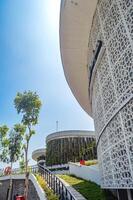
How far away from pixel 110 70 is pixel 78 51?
3.59 meters

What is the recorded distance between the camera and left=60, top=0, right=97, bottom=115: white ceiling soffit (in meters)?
6.98

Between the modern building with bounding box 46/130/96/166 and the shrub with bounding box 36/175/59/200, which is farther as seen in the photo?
the modern building with bounding box 46/130/96/166

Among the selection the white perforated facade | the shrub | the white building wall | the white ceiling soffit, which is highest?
the white ceiling soffit

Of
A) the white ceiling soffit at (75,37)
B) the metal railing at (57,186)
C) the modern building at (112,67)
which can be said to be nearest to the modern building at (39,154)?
the metal railing at (57,186)

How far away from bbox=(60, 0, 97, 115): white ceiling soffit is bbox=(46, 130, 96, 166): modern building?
12.0 m

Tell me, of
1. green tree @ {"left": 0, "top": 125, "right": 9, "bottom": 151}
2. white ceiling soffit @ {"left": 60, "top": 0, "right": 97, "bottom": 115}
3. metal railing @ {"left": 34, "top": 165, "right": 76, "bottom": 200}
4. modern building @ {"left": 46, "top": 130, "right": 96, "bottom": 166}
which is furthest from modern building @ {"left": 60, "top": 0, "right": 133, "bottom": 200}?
modern building @ {"left": 46, "top": 130, "right": 96, "bottom": 166}

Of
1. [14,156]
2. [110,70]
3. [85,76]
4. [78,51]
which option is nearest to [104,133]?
[110,70]

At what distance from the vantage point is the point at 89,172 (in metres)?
10.9

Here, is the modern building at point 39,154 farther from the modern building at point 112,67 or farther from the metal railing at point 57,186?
the modern building at point 112,67

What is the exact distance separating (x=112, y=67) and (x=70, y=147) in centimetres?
1803

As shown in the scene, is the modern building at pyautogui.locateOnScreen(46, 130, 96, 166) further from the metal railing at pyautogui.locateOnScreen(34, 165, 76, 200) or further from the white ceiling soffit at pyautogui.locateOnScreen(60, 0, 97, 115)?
the white ceiling soffit at pyautogui.locateOnScreen(60, 0, 97, 115)

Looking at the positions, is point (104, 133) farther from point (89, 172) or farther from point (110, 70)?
point (89, 172)

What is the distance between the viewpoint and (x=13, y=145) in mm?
12805

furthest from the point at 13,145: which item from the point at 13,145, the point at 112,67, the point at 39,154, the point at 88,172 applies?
the point at 39,154
